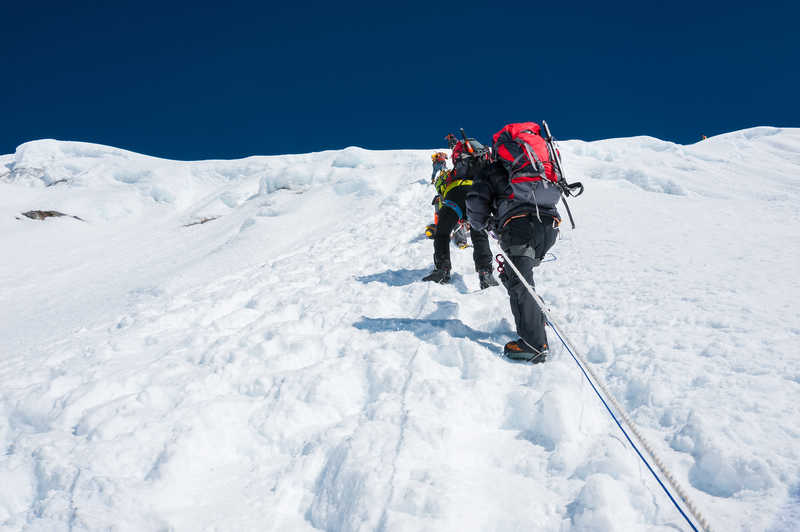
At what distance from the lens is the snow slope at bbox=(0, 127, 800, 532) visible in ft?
5.09

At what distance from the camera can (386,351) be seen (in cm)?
287

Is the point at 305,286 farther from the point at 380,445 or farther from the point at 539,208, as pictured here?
the point at 380,445

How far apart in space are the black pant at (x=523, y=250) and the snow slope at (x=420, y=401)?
0.35 metres

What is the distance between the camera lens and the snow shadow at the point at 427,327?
3105 millimetres

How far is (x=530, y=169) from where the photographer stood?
3.01 meters

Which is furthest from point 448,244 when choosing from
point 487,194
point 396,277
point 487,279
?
point 487,194

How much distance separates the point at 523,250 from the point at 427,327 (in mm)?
959

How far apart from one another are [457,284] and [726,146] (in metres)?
24.1

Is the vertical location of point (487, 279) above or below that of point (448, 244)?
below

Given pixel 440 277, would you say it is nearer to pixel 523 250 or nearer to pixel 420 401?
pixel 523 250

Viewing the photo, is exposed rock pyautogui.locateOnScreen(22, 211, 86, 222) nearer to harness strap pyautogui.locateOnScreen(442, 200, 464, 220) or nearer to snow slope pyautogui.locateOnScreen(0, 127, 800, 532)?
snow slope pyautogui.locateOnScreen(0, 127, 800, 532)

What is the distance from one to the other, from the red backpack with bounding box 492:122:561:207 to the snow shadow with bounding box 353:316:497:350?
1077 millimetres

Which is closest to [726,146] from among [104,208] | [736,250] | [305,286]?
[736,250]

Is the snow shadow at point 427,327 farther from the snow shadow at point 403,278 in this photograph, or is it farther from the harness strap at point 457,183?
the harness strap at point 457,183
